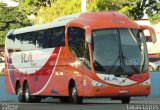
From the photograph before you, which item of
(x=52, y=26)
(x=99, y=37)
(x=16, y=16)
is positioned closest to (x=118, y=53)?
(x=99, y=37)

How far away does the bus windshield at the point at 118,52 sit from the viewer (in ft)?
85.0

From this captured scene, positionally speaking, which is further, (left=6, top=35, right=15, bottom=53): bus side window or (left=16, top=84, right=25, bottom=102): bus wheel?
(left=6, top=35, right=15, bottom=53): bus side window

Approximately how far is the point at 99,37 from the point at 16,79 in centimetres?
923

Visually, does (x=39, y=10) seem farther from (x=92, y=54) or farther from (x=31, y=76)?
(x=92, y=54)

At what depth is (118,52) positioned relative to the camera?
85.7 ft

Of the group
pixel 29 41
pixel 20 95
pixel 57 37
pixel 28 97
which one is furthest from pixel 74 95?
pixel 20 95

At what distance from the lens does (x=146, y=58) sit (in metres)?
26.7

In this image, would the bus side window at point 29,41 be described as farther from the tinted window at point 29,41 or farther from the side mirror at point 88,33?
the side mirror at point 88,33

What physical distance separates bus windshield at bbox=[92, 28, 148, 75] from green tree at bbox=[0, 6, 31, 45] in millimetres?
44270

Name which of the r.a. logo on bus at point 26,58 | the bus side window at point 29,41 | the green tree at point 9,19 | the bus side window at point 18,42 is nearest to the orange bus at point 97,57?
the bus side window at point 29,41

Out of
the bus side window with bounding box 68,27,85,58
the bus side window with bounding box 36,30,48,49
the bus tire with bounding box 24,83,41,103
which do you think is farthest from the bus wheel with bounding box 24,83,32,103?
the bus side window with bounding box 68,27,85,58

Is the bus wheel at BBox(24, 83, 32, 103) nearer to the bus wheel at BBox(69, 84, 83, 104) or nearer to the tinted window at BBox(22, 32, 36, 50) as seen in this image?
the tinted window at BBox(22, 32, 36, 50)

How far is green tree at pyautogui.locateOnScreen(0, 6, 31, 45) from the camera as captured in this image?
71500 mm

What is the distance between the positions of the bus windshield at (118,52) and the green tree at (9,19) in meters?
44.3
